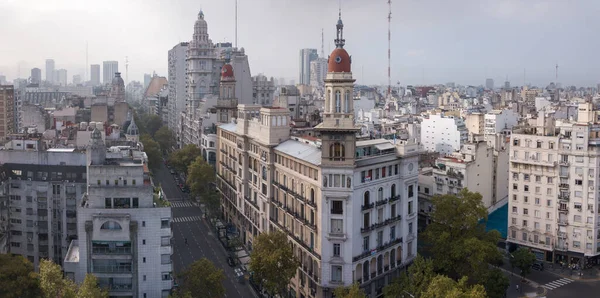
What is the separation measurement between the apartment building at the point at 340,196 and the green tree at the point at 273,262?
347 cm

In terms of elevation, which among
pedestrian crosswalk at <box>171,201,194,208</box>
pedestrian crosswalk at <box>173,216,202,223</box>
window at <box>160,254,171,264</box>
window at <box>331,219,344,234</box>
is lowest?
pedestrian crosswalk at <box>173,216,202,223</box>

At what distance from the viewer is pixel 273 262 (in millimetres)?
64312

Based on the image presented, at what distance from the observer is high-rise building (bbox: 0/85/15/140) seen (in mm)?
157375

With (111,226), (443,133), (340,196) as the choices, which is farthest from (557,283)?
(443,133)

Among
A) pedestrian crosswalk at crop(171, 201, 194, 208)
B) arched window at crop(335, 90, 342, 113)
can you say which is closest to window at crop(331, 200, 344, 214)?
arched window at crop(335, 90, 342, 113)

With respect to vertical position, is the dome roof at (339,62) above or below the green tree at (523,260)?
above

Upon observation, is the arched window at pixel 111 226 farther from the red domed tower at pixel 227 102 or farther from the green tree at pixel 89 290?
the red domed tower at pixel 227 102

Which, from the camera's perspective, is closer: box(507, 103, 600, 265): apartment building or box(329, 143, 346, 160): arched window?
box(329, 143, 346, 160): arched window

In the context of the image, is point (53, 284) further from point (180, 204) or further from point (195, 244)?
point (180, 204)

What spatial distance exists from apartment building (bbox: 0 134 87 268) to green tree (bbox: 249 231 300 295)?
89.0 ft

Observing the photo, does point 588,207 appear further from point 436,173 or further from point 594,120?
point 436,173

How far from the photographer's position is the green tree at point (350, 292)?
57594 mm

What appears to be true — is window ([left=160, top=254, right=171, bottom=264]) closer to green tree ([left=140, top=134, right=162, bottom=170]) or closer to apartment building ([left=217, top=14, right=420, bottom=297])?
apartment building ([left=217, top=14, right=420, bottom=297])

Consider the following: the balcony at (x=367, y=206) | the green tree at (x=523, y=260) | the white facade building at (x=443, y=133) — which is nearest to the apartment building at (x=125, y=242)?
the balcony at (x=367, y=206)
